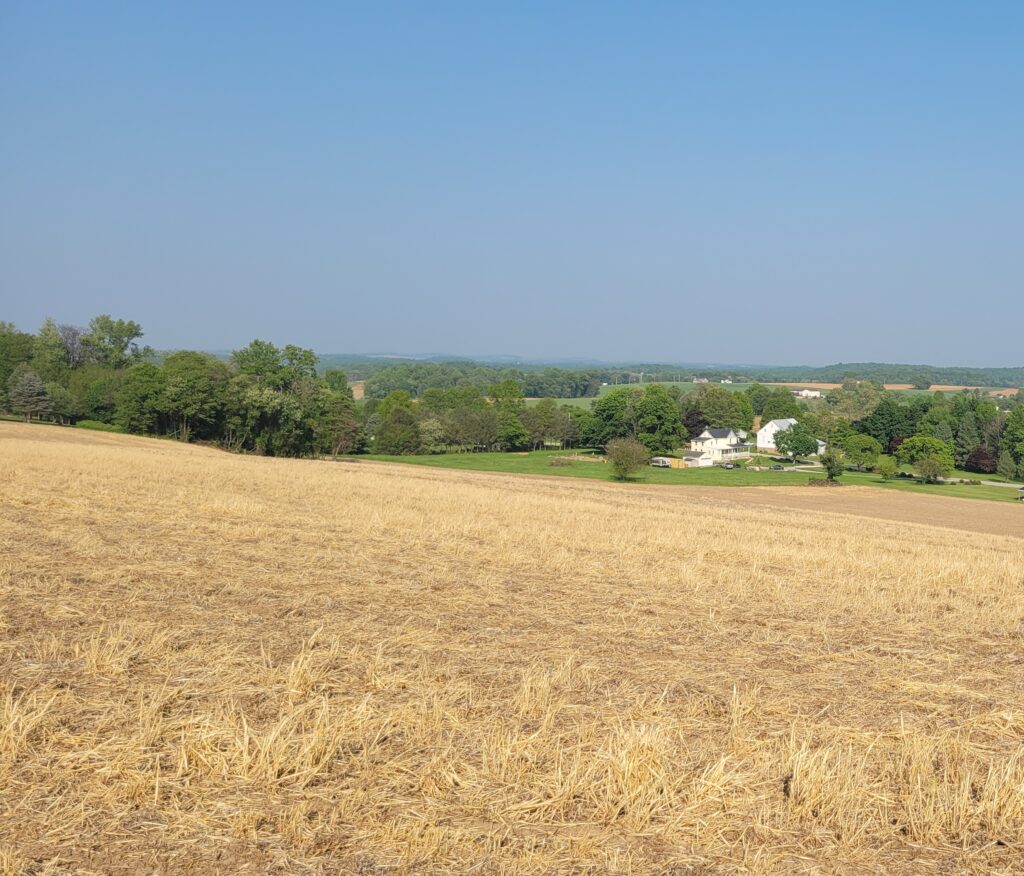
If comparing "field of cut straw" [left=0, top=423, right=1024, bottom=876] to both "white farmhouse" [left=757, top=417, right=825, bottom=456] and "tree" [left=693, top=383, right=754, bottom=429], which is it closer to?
"white farmhouse" [left=757, top=417, right=825, bottom=456]

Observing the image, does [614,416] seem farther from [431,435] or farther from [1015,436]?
[1015,436]

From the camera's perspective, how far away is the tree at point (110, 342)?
116m

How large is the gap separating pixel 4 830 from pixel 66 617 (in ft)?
17.3

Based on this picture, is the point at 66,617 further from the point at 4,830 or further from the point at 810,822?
the point at 810,822

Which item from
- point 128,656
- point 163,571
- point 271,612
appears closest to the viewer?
point 128,656

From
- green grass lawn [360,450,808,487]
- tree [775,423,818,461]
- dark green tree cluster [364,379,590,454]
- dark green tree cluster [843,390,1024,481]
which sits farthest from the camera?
tree [775,423,818,461]

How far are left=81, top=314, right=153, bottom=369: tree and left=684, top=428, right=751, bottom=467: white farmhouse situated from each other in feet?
260

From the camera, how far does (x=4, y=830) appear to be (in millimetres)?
5215

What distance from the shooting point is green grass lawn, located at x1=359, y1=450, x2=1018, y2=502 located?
3497 inches

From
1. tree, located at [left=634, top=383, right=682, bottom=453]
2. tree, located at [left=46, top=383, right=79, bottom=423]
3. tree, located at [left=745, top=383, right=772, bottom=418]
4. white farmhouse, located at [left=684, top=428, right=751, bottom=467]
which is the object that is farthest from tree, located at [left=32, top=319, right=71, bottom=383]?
tree, located at [left=745, top=383, right=772, bottom=418]

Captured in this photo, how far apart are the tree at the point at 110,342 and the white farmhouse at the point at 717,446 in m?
79.3

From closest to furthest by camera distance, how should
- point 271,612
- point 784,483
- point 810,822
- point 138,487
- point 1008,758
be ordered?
point 810,822
point 1008,758
point 271,612
point 138,487
point 784,483

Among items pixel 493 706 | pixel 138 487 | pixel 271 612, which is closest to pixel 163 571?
pixel 271 612

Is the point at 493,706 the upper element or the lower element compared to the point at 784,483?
upper
